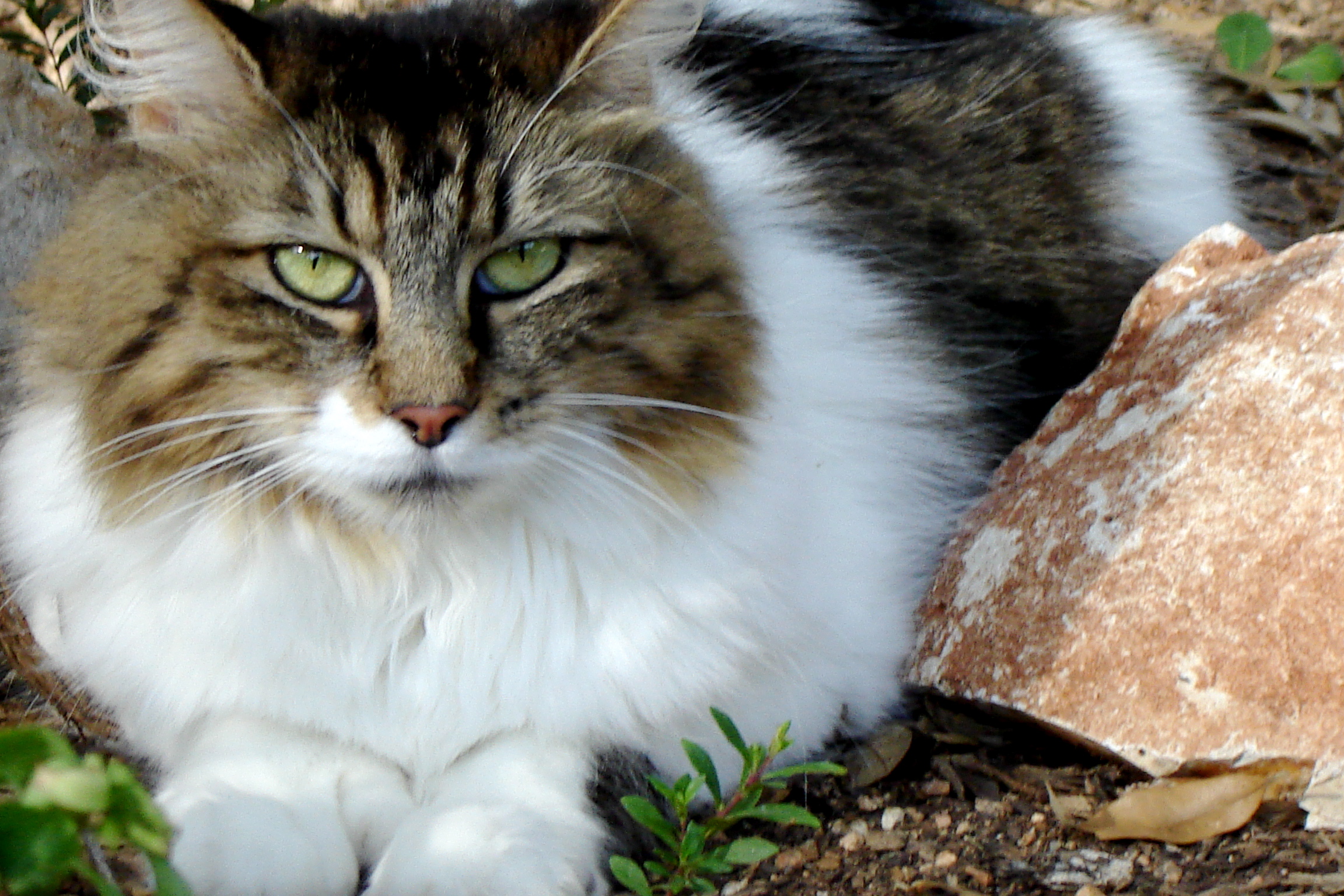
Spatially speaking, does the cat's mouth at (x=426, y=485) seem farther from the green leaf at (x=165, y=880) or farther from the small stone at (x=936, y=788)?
the small stone at (x=936, y=788)

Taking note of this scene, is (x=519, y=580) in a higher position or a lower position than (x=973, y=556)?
higher

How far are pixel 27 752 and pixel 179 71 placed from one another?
117 cm

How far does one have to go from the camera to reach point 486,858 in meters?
1.91

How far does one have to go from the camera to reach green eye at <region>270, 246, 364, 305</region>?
73.9 inches

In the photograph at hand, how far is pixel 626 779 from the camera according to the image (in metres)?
2.15

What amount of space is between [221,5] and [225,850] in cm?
115

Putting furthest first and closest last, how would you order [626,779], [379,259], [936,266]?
1. [936,266]
2. [626,779]
3. [379,259]

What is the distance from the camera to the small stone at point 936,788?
2328mm

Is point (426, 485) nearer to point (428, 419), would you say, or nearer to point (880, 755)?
point (428, 419)

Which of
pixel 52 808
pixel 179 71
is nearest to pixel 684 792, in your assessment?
pixel 52 808

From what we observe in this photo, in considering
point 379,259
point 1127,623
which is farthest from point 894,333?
point 379,259

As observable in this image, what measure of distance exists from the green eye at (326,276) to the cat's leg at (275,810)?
69cm

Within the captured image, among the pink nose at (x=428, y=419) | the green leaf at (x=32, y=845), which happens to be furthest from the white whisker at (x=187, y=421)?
the green leaf at (x=32, y=845)

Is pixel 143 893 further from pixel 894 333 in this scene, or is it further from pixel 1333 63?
pixel 1333 63
